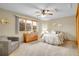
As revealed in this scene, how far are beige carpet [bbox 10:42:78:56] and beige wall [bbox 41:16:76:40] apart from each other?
0.35 m

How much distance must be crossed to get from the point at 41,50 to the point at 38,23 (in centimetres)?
69

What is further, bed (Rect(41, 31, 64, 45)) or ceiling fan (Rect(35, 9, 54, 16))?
bed (Rect(41, 31, 64, 45))

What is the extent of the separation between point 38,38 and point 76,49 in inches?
39.1

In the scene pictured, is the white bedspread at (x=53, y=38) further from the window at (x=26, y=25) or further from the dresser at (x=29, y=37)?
the window at (x=26, y=25)

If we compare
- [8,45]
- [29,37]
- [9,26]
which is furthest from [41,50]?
[9,26]

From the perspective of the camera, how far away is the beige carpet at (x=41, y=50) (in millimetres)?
2894

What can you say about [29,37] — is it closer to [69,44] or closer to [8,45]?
[8,45]

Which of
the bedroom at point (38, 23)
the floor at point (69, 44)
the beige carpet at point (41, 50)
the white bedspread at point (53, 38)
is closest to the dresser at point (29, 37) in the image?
the bedroom at point (38, 23)

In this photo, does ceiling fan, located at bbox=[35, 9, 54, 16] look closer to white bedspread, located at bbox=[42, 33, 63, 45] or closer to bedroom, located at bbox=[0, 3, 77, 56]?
bedroom, located at bbox=[0, 3, 77, 56]

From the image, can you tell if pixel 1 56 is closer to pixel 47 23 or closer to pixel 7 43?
Result: pixel 7 43

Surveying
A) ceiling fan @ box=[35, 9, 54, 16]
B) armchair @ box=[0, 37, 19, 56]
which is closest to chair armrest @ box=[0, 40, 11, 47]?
armchair @ box=[0, 37, 19, 56]

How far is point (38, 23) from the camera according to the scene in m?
3.09

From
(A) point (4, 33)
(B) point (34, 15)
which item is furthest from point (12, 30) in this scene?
(B) point (34, 15)

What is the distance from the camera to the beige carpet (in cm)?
289
